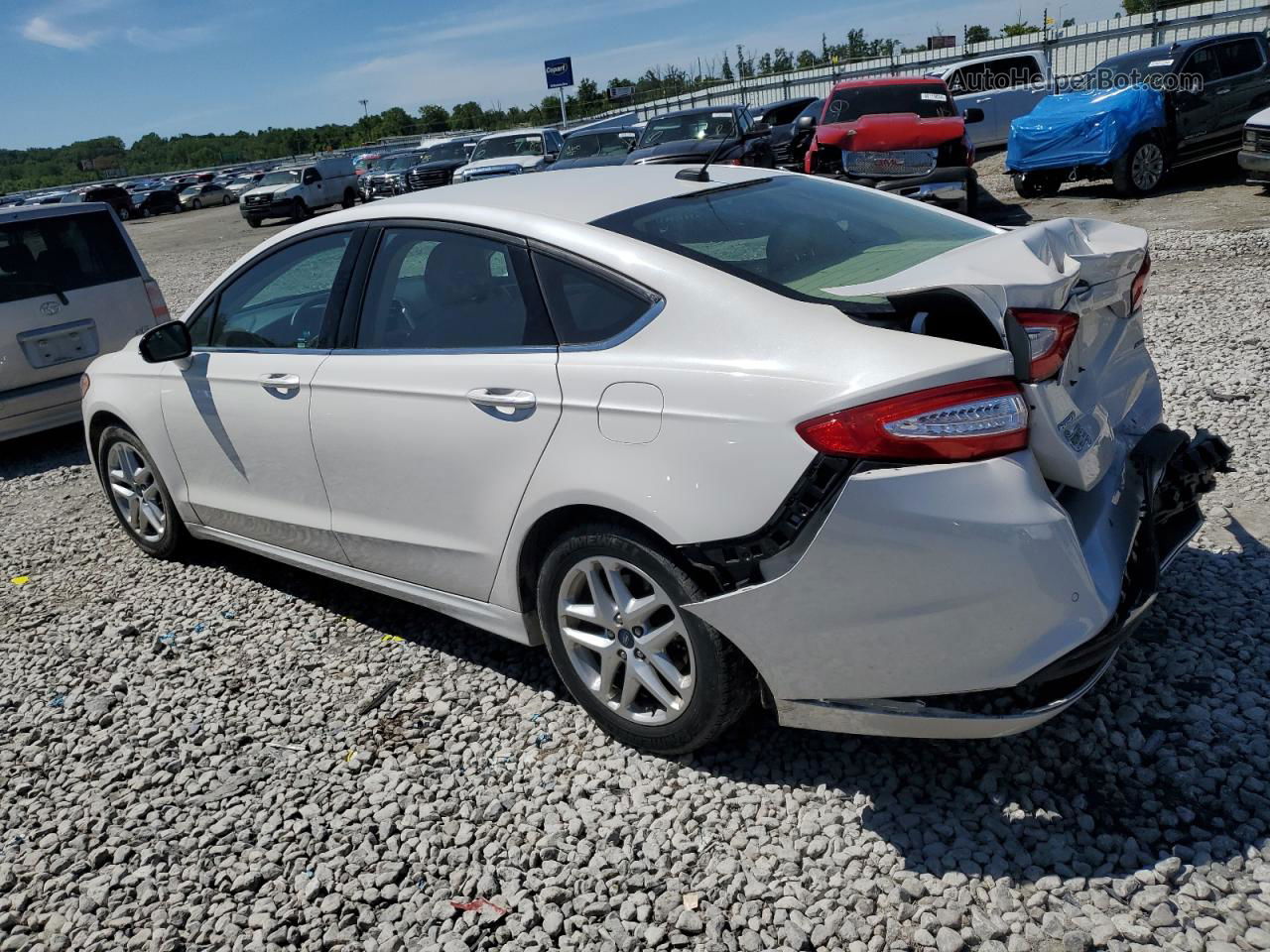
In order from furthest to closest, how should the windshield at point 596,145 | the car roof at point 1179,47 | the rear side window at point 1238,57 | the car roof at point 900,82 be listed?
1. the windshield at point 596,145
2. the car roof at point 900,82
3. the rear side window at point 1238,57
4. the car roof at point 1179,47

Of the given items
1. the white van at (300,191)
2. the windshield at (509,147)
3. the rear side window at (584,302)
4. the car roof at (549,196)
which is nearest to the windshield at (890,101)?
the windshield at (509,147)

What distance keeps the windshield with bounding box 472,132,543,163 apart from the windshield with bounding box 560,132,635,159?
141 inches

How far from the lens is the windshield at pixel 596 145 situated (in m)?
19.0

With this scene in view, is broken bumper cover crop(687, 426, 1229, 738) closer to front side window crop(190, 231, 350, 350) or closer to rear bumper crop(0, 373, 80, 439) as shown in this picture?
front side window crop(190, 231, 350, 350)

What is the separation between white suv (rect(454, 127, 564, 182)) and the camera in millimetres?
21953

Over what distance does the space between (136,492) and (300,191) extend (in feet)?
93.1

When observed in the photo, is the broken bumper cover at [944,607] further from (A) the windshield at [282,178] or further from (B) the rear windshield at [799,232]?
(A) the windshield at [282,178]

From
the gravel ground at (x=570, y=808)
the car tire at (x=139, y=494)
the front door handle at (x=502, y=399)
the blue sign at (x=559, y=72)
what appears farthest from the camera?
the blue sign at (x=559, y=72)

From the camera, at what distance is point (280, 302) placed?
4.22 m

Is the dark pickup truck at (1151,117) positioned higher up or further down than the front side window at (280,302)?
further down

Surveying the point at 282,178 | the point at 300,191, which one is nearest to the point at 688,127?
the point at 300,191

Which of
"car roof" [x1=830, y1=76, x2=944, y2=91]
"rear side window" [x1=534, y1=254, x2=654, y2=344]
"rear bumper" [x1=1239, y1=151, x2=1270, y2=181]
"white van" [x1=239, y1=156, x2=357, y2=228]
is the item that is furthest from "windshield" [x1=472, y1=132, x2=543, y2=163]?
"rear side window" [x1=534, y1=254, x2=654, y2=344]

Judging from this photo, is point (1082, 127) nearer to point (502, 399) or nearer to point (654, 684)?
point (502, 399)

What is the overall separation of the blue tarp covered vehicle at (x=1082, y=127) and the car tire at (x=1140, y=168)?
0.11m
